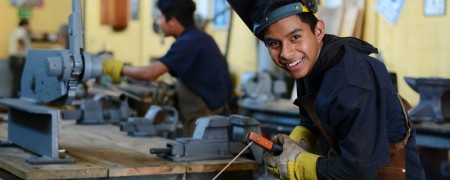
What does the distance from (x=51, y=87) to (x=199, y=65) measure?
1337mm

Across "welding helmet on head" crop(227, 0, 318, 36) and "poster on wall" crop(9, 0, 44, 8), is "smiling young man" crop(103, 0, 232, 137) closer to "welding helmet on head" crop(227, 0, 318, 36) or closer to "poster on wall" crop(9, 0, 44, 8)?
"welding helmet on head" crop(227, 0, 318, 36)

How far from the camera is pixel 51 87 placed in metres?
2.86

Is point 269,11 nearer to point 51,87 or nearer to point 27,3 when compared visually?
point 51,87

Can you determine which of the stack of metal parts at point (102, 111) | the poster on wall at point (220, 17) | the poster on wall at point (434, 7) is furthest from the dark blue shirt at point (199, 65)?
the poster on wall at point (220, 17)

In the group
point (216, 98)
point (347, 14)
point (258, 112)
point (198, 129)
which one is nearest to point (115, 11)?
point (347, 14)

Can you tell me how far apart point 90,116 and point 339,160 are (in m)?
2.07

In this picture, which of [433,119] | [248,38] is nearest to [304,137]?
[433,119]

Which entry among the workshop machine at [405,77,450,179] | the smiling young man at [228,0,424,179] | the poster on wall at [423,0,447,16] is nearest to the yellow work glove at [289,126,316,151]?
the smiling young man at [228,0,424,179]

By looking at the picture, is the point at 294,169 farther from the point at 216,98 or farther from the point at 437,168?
the point at 437,168

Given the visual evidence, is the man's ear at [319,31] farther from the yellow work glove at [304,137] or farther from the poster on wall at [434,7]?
the poster on wall at [434,7]

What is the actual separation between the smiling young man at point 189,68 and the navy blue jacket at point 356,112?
182cm

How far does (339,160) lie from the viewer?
2184 mm

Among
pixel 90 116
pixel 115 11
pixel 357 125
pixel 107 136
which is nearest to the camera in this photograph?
pixel 357 125

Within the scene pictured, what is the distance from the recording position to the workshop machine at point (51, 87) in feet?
8.90
